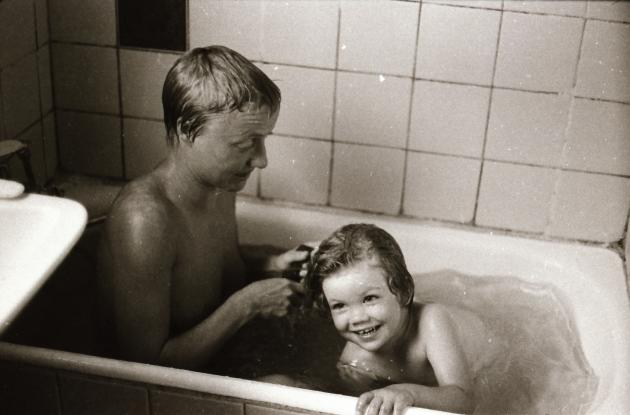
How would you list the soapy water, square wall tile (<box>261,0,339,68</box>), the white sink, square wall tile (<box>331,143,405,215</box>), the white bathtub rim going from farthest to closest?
square wall tile (<box>331,143,405,215</box>), square wall tile (<box>261,0,339,68</box>), the soapy water, the white bathtub rim, the white sink

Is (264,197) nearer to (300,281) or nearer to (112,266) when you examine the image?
(300,281)

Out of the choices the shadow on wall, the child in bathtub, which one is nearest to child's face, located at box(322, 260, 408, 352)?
the child in bathtub

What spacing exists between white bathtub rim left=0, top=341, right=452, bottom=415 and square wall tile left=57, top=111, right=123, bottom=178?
0.83m

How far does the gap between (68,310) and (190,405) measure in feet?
1.55

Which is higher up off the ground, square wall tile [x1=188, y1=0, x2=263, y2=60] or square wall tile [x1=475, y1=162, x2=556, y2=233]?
square wall tile [x1=188, y1=0, x2=263, y2=60]

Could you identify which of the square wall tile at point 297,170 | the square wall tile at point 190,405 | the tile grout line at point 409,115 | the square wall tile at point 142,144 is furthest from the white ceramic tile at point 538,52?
the square wall tile at point 190,405

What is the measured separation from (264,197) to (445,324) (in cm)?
72

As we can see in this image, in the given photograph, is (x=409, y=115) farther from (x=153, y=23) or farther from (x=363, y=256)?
(x=153, y=23)

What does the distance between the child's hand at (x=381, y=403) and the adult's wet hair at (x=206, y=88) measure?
58cm

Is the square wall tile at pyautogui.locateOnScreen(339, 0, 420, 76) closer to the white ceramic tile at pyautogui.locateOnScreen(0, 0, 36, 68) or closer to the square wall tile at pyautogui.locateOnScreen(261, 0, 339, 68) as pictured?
the square wall tile at pyautogui.locateOnScreen(261, 0, 339, 68)

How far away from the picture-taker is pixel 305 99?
2125 millimetres

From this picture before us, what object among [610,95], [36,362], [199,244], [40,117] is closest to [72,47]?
[40,117]

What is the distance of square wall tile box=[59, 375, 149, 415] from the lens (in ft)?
5.16

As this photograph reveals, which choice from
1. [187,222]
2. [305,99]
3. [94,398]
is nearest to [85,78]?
[305,99]
